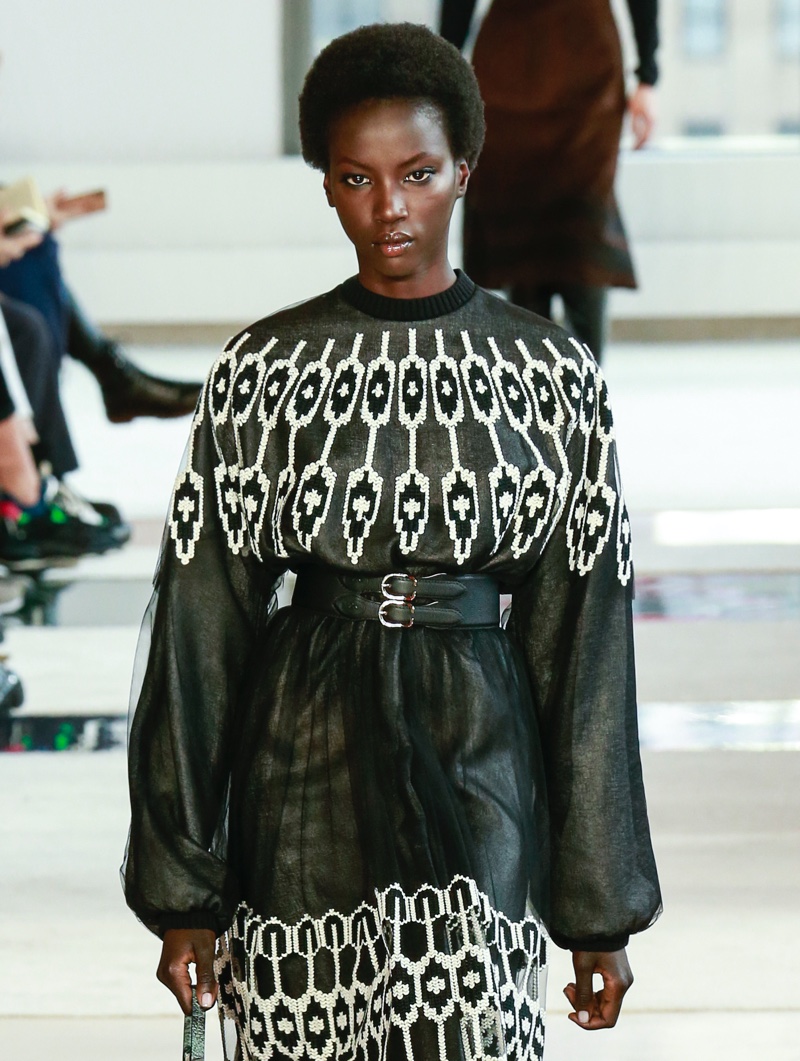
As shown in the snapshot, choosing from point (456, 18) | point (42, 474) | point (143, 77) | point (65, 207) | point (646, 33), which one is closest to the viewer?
point (456, 18)

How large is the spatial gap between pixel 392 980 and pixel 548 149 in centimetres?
327

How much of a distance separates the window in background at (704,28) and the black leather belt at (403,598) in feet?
29.8

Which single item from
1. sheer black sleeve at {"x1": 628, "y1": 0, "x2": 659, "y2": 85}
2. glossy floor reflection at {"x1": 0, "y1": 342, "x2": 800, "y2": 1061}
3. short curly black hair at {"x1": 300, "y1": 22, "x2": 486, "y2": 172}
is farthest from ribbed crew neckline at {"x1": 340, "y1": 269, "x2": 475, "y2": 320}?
sheer black sleeve at {"x1": 628, "y1": 0, "x2": 659, "y2": 85}

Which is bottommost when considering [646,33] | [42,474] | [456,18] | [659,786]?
[42,474]

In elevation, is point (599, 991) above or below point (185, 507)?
below

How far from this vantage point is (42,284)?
5094 millimetres

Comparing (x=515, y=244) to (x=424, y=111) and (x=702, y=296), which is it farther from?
(x=702, y=296)

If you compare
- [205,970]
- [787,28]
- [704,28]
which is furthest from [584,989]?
[787,28]

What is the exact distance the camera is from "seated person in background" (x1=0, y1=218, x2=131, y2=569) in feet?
16.0

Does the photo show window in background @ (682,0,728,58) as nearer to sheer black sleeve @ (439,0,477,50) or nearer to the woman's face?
sheer black sleeve @ (439,0,477,50)

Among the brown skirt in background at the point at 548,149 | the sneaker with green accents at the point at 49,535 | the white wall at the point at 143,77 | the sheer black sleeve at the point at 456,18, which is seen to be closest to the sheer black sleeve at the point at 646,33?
the brown skirt in background at the point at 548,149

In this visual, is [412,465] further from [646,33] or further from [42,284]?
[42,284]

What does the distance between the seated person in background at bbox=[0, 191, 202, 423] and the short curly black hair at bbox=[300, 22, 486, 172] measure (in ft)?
12.2

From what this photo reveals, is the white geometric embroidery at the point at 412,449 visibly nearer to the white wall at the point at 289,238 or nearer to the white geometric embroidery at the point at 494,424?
the white geometric embroidery at the point at 494,424
